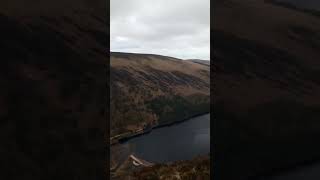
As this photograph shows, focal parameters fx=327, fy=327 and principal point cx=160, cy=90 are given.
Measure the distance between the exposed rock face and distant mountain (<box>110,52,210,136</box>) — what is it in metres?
7.80

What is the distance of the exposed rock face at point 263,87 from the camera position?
6.56m

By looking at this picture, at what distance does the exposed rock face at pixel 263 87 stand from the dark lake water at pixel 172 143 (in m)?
4.88

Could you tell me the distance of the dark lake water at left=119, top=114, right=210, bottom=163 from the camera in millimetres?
12229

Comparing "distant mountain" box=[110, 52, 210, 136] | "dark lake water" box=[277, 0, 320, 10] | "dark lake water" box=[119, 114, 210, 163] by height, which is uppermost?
"dark lake water" box=[277, 0, 320, 10]

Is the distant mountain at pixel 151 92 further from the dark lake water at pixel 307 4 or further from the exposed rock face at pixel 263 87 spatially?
the dark lake water at pixel 307 4
